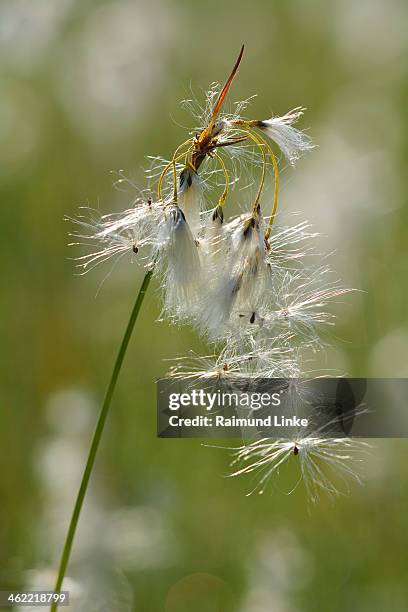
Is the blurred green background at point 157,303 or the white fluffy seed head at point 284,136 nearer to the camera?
the white fluffy seed head at point 284,136

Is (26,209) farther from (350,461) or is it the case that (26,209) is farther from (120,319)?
(350,461)

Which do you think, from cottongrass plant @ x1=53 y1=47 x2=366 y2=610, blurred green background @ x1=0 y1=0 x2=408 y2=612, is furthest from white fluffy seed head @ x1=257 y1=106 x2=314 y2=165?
blurred green background @ x1=0 y1=0 x2=408 y2=612

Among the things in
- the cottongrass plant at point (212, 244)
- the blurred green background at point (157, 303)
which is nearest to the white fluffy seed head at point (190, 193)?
the cottongrass plant at point (212, 244)

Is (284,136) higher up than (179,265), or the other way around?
(284,136)

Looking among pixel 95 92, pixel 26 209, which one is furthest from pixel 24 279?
pixel 95 92

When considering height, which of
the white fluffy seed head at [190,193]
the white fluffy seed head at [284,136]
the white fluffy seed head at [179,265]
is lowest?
the white fluffy seed head at [179,265]

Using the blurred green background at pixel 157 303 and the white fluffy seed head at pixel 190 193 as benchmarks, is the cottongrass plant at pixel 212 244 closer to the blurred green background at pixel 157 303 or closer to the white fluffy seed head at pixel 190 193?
the white fluffy seed head at pixel 190 193

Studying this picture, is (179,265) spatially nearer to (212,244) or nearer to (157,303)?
(212,244)

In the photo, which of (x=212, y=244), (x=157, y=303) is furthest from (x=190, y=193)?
(x=157, y=303)

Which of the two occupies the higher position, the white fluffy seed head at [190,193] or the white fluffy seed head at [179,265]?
the white fluffy seed head at [190,193]
